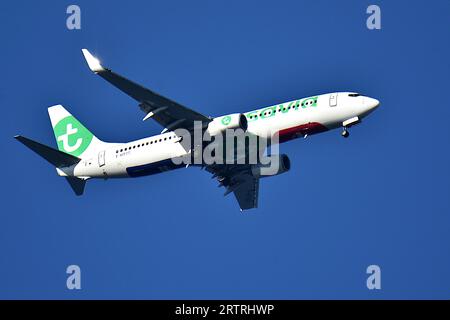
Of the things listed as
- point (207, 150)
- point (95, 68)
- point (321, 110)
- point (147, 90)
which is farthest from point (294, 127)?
point (95, 68)

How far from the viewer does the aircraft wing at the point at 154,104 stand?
56.7m

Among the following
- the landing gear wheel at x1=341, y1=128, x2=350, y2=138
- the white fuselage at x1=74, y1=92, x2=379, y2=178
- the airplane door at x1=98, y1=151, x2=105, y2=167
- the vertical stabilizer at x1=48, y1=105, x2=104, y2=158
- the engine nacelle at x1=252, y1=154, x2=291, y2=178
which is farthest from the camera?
the vertical stabilizer at x1=48, y1=105, x2=104, y2=158

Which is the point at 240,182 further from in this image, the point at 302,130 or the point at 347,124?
the point at 347,124

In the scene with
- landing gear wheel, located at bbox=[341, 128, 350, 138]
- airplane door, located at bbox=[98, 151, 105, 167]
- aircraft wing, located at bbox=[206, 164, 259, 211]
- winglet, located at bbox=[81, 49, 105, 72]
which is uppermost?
winglet, located at bbox=[81, 49, 105, 72]

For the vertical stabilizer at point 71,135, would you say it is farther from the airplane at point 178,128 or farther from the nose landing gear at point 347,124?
the nose landing gear at point 347,124

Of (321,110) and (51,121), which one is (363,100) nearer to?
(321,110)

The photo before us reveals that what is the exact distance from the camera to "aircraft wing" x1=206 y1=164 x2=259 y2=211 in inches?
2611

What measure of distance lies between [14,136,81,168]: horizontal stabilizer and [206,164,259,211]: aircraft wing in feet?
33.4

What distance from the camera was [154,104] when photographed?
60.5m

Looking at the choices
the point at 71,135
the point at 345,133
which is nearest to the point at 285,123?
the point at 345,133

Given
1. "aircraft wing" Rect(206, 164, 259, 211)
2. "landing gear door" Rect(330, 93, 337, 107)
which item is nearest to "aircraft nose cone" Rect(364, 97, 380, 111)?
"landing gear door" Rect(330, 93, 337, 107)

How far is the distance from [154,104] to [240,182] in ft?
37.9

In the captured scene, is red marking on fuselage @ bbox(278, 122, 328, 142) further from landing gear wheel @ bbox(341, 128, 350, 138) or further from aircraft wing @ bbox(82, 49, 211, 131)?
aircraft wing @ bbox(82, 49, 211, 131)

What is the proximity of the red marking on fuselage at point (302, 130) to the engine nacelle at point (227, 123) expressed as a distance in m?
2.78
